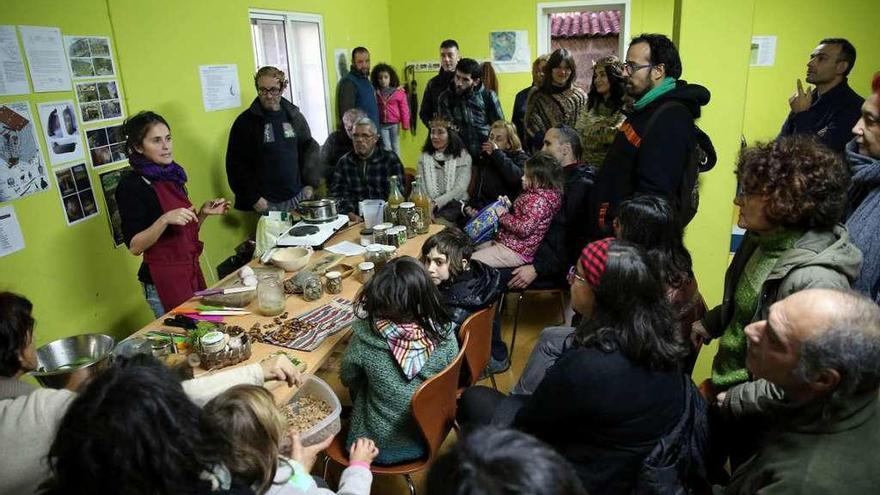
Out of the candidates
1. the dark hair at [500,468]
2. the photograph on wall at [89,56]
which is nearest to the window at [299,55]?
the photograph on wall at [89,56]

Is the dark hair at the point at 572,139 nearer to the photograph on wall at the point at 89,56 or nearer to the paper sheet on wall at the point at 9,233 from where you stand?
the photograph on wall at the point at 89,56

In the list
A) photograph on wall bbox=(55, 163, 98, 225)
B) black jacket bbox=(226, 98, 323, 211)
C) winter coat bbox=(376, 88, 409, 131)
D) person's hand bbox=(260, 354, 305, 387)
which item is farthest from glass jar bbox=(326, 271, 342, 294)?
winter coat bbox=(376, 88, 409, 131)

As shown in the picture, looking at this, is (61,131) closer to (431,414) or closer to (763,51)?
(431,414)

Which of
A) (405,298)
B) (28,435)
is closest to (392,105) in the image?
(405,298)

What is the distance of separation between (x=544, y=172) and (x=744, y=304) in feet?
5.14

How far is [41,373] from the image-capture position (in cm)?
153

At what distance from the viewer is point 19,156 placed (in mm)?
2494

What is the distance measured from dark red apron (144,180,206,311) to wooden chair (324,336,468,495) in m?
1.14

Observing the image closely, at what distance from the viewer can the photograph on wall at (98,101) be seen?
2.86 metres

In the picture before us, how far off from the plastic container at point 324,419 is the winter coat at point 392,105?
4.63 m

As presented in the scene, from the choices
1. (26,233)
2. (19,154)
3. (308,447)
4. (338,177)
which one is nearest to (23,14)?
(19,154)

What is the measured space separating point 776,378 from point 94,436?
136 centimetres

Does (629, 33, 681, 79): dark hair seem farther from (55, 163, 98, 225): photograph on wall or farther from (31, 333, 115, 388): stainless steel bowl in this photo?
(55, 163, 98, 225): photograph on wall

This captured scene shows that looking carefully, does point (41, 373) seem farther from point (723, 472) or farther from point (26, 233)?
point (723, 472)
